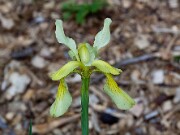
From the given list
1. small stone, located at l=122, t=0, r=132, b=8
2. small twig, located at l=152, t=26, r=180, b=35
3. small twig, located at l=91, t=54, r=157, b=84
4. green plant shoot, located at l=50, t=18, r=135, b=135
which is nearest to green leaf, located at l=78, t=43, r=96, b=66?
green plant shoot, located at l=50, t=18, r=135, b=135

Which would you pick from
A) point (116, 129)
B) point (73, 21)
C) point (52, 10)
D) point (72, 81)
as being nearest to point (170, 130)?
point (116, 129)

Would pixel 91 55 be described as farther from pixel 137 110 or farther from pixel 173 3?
pixel 173 3

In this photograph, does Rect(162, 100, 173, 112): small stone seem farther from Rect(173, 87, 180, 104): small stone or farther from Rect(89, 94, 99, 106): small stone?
Rect(89, 94, 99, 106): small stone

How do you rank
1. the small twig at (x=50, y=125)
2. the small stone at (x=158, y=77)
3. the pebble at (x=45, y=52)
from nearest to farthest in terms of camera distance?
the small twig at (x=50, y=125) < the small stone at (x=158, y=77) < the pebble at (x=45, y=52)

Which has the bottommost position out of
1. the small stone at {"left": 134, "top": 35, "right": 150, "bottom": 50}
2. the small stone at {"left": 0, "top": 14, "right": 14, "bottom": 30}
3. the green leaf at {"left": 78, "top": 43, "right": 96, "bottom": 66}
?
the green leaf at {"left": 78, "top": 43, "right": 96, "bottom": 66}

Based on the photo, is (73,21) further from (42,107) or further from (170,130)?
(170,130)

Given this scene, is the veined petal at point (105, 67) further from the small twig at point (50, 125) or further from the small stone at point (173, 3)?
the small stone at point (173, 3)

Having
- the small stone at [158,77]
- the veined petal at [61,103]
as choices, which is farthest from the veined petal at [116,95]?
the small stone at [158,77]
